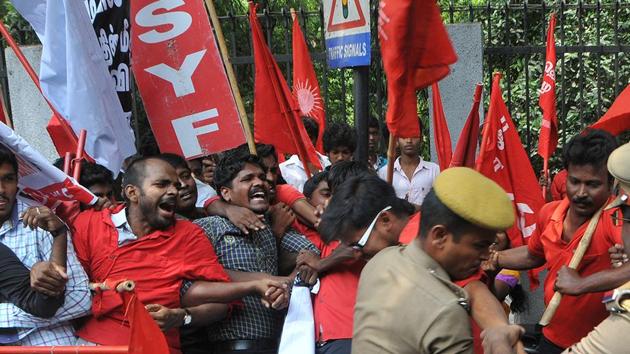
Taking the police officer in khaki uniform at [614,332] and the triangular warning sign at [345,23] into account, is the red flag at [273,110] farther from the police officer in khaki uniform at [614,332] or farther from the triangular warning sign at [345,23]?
the police officer in khaki uniform at [614,332]

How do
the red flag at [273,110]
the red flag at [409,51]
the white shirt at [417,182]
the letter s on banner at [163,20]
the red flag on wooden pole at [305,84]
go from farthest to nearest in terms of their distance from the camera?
1. the red flag on wooden pole at [305,84]
2. the white shirt at [417,182]
3. the red flag at [273,110]
4. the letter s on banner at [163,20]
5. the red flag at [409,51]

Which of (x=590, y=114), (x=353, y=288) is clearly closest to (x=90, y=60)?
(x=353, y=288)

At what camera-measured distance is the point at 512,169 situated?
571 centimetres

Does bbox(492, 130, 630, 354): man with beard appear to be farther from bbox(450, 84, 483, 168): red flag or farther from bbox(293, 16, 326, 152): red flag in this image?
bbox(293, 16, 326, 152): red flag

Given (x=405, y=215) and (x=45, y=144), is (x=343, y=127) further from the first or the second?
(x=405, y=215)

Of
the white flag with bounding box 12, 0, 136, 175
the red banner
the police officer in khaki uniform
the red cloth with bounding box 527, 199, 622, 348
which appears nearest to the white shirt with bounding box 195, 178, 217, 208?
the red banner

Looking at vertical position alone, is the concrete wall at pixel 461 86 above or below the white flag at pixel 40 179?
below

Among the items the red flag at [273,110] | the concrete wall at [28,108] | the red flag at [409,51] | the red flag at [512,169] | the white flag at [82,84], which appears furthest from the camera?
the concrete wall at [28,108]

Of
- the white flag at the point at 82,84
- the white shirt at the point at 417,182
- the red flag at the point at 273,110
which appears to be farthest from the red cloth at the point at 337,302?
the white shirt at the point at 417,182

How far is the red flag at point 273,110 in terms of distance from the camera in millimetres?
6117

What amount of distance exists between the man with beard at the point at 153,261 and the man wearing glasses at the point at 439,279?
148cm

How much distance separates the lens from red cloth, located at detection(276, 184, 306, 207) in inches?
210

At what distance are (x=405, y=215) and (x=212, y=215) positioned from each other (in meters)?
1.57

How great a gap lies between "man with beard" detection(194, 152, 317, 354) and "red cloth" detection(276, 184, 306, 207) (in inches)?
13.6
